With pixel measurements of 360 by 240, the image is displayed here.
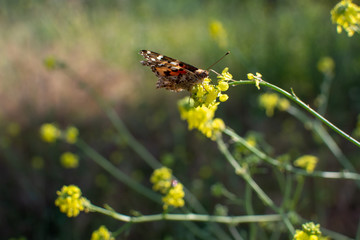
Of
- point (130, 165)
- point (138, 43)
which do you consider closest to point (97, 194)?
point (130, 165)

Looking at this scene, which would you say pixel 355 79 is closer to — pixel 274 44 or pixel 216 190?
pixel 274 44

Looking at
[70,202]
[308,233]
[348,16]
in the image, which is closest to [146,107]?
[70,202]

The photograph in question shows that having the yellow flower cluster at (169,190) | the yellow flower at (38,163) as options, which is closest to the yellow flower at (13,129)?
the yellow flower at (38,163)

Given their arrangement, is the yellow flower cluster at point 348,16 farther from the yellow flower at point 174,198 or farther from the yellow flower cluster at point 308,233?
the yellow flower at point 174,198

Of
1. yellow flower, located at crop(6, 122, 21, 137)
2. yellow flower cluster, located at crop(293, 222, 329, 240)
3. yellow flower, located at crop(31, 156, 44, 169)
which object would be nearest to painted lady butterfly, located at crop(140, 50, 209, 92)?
yellow flower cluster, located at crop(293, 222, 329, 240)

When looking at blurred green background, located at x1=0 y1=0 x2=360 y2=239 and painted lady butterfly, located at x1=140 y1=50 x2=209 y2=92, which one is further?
blurred green background, located at x1=0 y1=0 x2=360 y2=239

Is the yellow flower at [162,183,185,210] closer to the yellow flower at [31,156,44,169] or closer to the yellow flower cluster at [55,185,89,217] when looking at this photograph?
the yellow flower cluster at [55,185,89,217]
